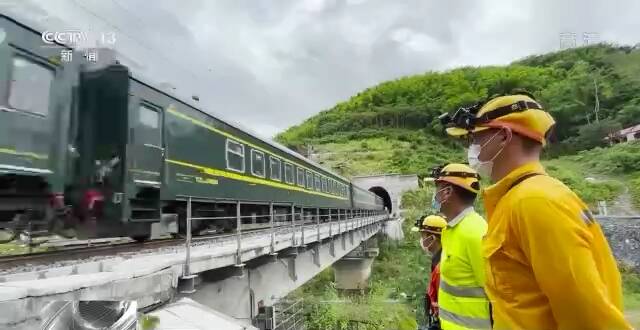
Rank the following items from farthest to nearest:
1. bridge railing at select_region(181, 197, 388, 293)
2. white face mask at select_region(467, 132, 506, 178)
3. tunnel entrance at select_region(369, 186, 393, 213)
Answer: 1. tunnel entrance at select_region(369, 186, 393, 213)
2. bridge railing at select_region(181, 197, 388, 293)
3. white face mask at select_region(467, 132, 506, 178)

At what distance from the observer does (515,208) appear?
A: 1.52 meters

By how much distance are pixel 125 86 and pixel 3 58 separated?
5.78 ft

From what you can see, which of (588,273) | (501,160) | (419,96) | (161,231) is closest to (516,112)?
(501,160)

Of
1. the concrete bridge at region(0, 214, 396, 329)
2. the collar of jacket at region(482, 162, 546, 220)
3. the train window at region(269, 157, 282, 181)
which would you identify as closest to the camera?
the collar of jacket at region(482, 162, 546, 220)

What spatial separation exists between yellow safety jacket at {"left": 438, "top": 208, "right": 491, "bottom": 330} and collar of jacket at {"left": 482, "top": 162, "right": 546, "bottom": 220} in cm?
98

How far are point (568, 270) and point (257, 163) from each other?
1092 centimetres

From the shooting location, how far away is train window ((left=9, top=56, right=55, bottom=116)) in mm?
5941

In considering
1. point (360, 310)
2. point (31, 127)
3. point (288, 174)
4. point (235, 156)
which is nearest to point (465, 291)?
point (31, 127)

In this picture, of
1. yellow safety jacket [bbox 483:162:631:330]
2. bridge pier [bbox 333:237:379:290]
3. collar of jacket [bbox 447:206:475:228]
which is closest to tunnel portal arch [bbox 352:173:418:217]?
bridge pier [bbox 333:237:379:290]

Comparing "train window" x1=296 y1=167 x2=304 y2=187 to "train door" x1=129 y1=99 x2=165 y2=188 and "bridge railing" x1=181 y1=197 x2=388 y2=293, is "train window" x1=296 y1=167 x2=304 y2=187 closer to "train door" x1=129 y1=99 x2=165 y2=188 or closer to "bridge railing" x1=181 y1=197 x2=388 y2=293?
"bridge railing" x1=181 y1=197 x2=388 y2=293

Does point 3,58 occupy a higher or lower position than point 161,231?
higher

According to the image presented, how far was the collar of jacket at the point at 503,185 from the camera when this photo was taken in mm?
1734

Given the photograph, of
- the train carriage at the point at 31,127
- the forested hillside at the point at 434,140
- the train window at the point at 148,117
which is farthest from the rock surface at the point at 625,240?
the train carriage at the point at 31,127

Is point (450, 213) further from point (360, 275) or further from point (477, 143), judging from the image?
point (360, 275)
